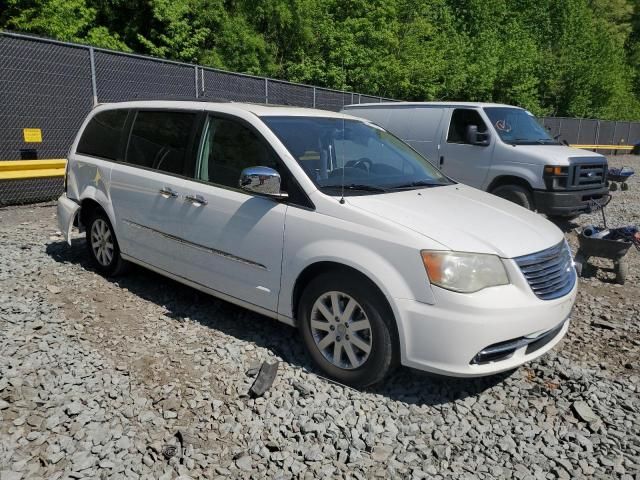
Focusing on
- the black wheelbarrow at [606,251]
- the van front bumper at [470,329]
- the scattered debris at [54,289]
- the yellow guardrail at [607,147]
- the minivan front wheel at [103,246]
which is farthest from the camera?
the yellow guardrail at [607,147]

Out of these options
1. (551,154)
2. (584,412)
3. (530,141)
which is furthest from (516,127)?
(584,412)

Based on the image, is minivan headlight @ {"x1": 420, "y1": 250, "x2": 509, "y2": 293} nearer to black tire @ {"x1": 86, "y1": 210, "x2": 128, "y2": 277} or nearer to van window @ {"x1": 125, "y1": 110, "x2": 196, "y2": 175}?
van window @ {"x1": 125, "y1": 110, "x2": 196, "y2": 175}

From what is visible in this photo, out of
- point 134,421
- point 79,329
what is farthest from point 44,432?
point 79,329

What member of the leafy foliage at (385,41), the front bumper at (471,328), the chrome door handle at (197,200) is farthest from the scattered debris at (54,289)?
the leafy foliage at (385,41)

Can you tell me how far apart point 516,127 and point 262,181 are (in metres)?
6.84

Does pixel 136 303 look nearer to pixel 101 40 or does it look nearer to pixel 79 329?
pixel 79 329

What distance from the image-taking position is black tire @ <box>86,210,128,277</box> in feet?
16.8

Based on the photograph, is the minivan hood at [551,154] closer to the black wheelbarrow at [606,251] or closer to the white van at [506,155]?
the white van at [506,155]

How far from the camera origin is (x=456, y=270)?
9.77 feet

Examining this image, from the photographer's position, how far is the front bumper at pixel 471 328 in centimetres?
295

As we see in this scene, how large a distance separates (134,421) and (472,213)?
2.52 metres

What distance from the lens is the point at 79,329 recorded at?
164 inches

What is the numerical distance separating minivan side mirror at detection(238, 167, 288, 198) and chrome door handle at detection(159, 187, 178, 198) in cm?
100

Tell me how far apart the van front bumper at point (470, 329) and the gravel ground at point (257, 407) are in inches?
8.4
